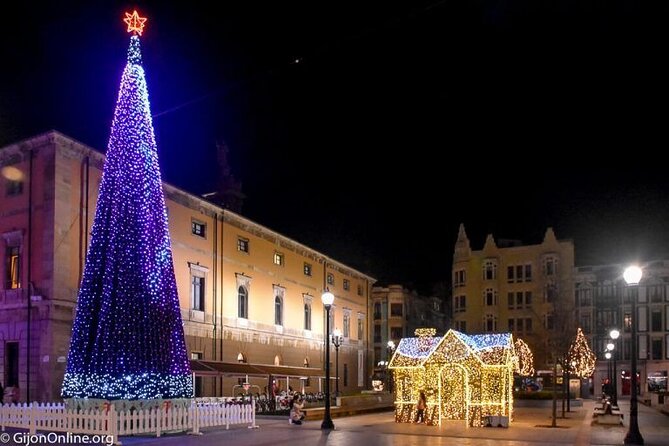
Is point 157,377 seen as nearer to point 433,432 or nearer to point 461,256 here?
point 433,432

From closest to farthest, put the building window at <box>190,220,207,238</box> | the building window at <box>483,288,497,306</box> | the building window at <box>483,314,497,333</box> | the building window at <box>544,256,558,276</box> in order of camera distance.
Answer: the building window at <box>190,220,207,238</box> < the building window at <box>544,256,558,276</box> < the building window at <box>483,314,497,333</box> < the building window at <box>483,288,497,306</box>

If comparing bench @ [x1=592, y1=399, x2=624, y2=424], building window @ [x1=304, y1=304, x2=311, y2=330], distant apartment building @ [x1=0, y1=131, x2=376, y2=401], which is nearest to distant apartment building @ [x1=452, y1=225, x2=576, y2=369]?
distant apartment building @ [x1=0, y1=131, x2=376, y2=401]

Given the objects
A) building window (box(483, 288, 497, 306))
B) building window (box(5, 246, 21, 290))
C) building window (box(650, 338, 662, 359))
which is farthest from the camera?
building window (box(483, 288, 497, 306))

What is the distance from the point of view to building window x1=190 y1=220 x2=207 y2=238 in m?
42.4

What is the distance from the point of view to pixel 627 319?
279 feet

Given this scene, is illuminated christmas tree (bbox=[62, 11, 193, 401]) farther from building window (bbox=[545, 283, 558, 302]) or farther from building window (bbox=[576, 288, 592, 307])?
building window (bbox=[576, 288, 592, 307])

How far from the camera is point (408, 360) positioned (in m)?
29.1

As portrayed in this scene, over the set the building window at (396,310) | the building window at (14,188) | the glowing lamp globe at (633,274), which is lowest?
the building window at (396,310)

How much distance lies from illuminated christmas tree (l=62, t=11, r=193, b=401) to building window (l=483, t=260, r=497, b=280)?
6449 centimetres

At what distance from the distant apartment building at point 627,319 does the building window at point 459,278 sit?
41.8 ft

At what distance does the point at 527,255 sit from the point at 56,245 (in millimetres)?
61091

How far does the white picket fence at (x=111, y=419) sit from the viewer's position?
67.1 feet

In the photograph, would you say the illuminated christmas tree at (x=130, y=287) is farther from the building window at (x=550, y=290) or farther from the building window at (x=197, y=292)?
the building window at (x=550, y=290)

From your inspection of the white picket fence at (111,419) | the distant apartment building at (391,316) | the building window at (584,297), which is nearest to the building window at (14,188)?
the white picket fence at (111,419)
